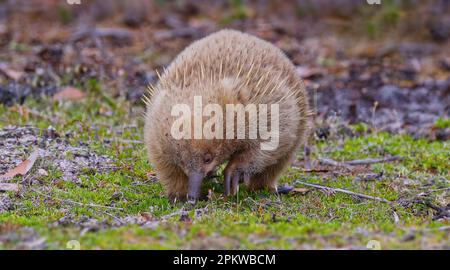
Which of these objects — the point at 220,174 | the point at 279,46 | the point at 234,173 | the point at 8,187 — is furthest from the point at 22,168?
the point at 279,46

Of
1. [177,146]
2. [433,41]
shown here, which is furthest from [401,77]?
[177,146]

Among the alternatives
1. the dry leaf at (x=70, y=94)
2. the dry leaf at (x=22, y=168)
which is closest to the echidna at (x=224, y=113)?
the dry leaf at (x=22, y=168)

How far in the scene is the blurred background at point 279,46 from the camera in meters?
8.64

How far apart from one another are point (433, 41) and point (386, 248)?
816cm

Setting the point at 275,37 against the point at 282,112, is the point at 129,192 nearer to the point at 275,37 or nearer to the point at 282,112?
the point at 282,112

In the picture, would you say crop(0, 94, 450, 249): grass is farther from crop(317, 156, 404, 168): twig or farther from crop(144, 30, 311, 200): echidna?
crop(144, 30, 311, 200): echidna

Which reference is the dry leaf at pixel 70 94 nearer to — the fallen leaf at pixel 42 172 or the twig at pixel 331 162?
the fallen leaf at pixel 42 172

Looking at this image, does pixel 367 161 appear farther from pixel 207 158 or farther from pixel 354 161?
pixel 207 158

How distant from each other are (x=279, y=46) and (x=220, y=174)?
524cm

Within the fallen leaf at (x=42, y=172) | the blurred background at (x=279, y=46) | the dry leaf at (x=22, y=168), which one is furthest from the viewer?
the blurred background at (x=279, y=46)

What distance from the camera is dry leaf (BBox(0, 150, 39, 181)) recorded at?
18.3 ft

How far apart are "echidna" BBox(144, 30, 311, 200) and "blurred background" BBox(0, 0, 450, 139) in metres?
2.34

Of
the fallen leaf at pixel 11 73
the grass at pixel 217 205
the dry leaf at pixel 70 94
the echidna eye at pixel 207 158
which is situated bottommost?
the grass at pixel 217 205

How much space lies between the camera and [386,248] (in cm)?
394
